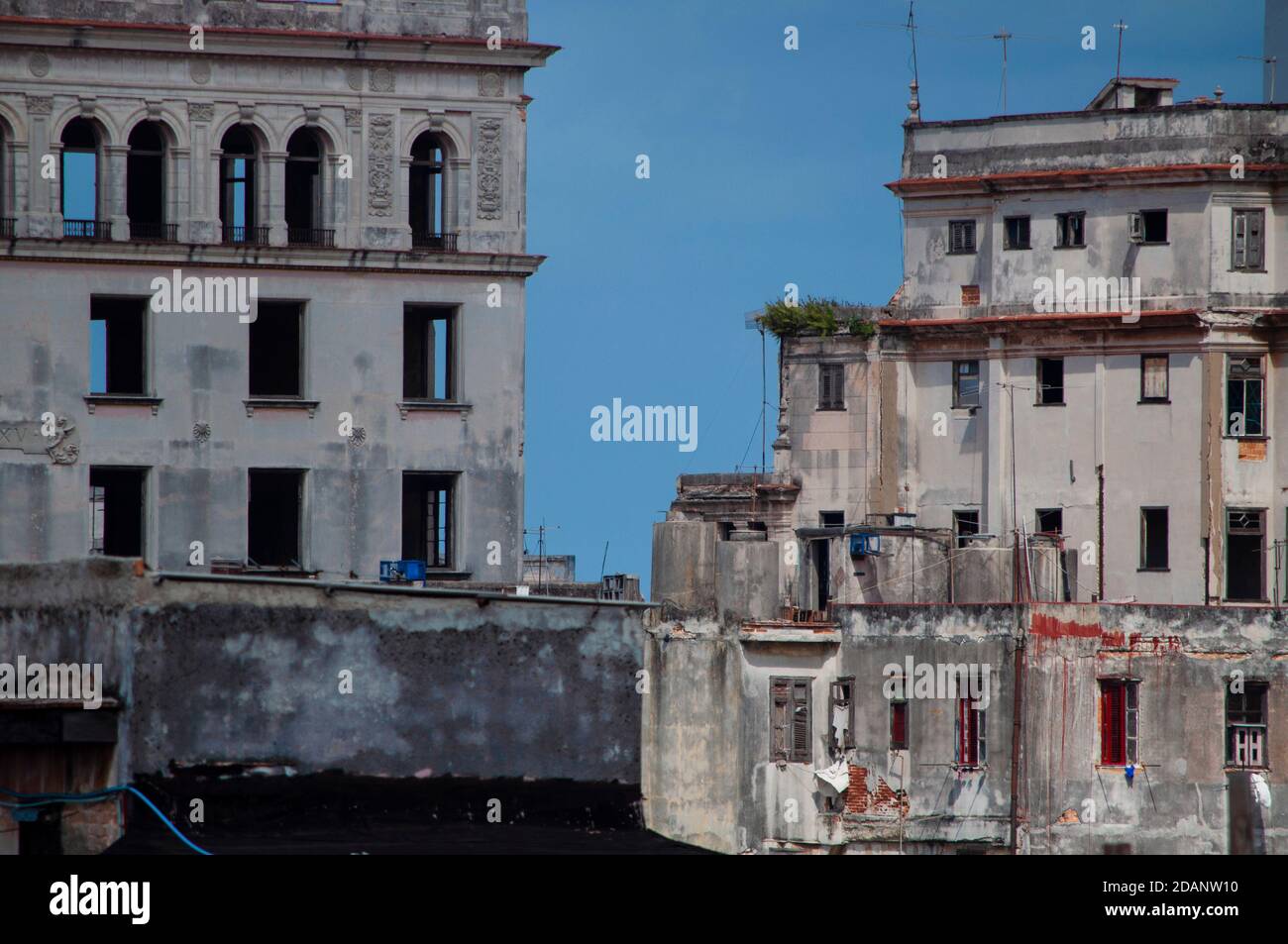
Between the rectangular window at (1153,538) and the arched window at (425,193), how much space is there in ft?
84.7

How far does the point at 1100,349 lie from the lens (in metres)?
64.2

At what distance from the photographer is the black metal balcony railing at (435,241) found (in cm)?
4434

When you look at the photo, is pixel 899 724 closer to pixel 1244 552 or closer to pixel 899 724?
pixel 899 724

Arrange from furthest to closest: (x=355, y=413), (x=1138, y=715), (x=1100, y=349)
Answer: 1. (x=1100, y=349)
2. (x=1138, y=715)
3. (x=355, y=413)

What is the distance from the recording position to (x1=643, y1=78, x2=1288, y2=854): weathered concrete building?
54719 millimetres

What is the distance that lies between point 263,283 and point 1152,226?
2966 cm

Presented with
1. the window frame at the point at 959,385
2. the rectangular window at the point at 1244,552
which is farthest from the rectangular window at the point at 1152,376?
the window frame at the point at 959,385

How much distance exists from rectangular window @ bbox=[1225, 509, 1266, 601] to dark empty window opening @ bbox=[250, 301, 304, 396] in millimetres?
28773

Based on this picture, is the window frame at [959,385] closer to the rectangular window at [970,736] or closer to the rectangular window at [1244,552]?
the rectangular window at [1244,552]

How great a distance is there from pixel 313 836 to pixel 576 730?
4.15 meters

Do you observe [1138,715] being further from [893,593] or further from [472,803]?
[472,803]

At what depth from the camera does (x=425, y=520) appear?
45531 millimetres

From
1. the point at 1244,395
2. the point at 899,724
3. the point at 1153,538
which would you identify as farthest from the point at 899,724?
the point at 1244,395

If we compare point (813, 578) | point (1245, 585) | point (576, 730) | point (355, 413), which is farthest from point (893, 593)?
point (576, 730)
